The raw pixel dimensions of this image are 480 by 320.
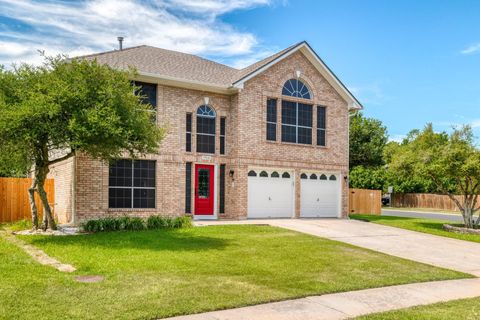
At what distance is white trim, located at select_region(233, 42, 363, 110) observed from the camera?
67.4ft

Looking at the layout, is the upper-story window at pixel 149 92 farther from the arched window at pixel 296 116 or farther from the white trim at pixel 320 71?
the arched window at pixel 296 116

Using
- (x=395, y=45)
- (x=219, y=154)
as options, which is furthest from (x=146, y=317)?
(x=395, y=45)

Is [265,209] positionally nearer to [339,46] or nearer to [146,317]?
[339,46]

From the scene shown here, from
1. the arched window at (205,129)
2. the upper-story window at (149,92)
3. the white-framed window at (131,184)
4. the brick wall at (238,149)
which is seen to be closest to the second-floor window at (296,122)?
the brick wall at (238,149)

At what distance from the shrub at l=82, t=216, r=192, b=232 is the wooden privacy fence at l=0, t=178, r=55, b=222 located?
5207mm

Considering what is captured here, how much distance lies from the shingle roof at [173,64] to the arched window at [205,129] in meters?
1.36

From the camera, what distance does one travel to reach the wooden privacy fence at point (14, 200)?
62.2ft

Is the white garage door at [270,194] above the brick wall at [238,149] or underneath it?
underneath

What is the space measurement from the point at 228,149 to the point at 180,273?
12.2m

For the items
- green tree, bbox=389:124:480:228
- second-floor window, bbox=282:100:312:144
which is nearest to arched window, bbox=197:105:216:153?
second-floor window, bbox=282:100:312:144

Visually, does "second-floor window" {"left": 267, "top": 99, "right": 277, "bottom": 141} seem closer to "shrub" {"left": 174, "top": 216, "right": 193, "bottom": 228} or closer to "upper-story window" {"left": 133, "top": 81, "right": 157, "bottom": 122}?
"upper-story window" {"left": 133, "top": 81, "right": 157, "bottom": 122}

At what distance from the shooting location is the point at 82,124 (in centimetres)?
1279

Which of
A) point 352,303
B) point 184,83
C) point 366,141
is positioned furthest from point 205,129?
point 366,141

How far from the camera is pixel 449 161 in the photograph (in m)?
19.4
